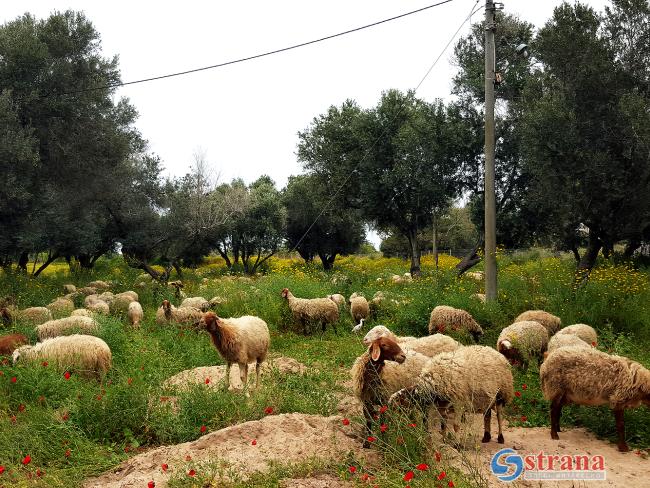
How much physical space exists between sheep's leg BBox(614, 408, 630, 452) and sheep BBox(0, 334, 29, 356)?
33.5 ft

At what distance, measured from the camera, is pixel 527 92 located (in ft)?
55.6

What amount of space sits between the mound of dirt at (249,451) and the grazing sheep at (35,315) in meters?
9.17

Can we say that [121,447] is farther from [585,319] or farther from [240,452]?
[585,319]

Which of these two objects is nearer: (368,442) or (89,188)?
(368,442)

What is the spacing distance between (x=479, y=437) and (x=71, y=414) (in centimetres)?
523

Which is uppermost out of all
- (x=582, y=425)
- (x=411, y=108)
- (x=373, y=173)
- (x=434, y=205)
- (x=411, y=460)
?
(x=411, y=108)

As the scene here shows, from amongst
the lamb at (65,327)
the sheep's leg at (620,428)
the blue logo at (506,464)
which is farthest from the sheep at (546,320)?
the lamb at (65,327)

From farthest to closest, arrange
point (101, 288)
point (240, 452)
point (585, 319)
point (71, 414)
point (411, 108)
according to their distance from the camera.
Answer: point (411, 108) → point (101, 288) → point (585, 319) → point (71, 414) → point (240, 452)

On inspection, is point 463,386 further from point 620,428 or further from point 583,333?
point 583,333

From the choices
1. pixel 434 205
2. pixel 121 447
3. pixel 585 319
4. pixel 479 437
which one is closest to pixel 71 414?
pixel 121 447

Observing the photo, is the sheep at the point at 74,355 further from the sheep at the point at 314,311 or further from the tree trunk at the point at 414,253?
the tree trunk at the point at 414,253

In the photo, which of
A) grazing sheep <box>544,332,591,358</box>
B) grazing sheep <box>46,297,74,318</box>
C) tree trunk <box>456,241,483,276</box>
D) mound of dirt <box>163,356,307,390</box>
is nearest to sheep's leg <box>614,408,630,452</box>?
grazing sheep <box>544,332,591,358</box>

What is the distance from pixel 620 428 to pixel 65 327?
10.4 meters

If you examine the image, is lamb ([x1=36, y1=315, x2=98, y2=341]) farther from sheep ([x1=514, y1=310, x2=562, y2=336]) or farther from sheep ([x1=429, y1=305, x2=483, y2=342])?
sheep ([x1=514, y1=310, x2=562, y2=336])
